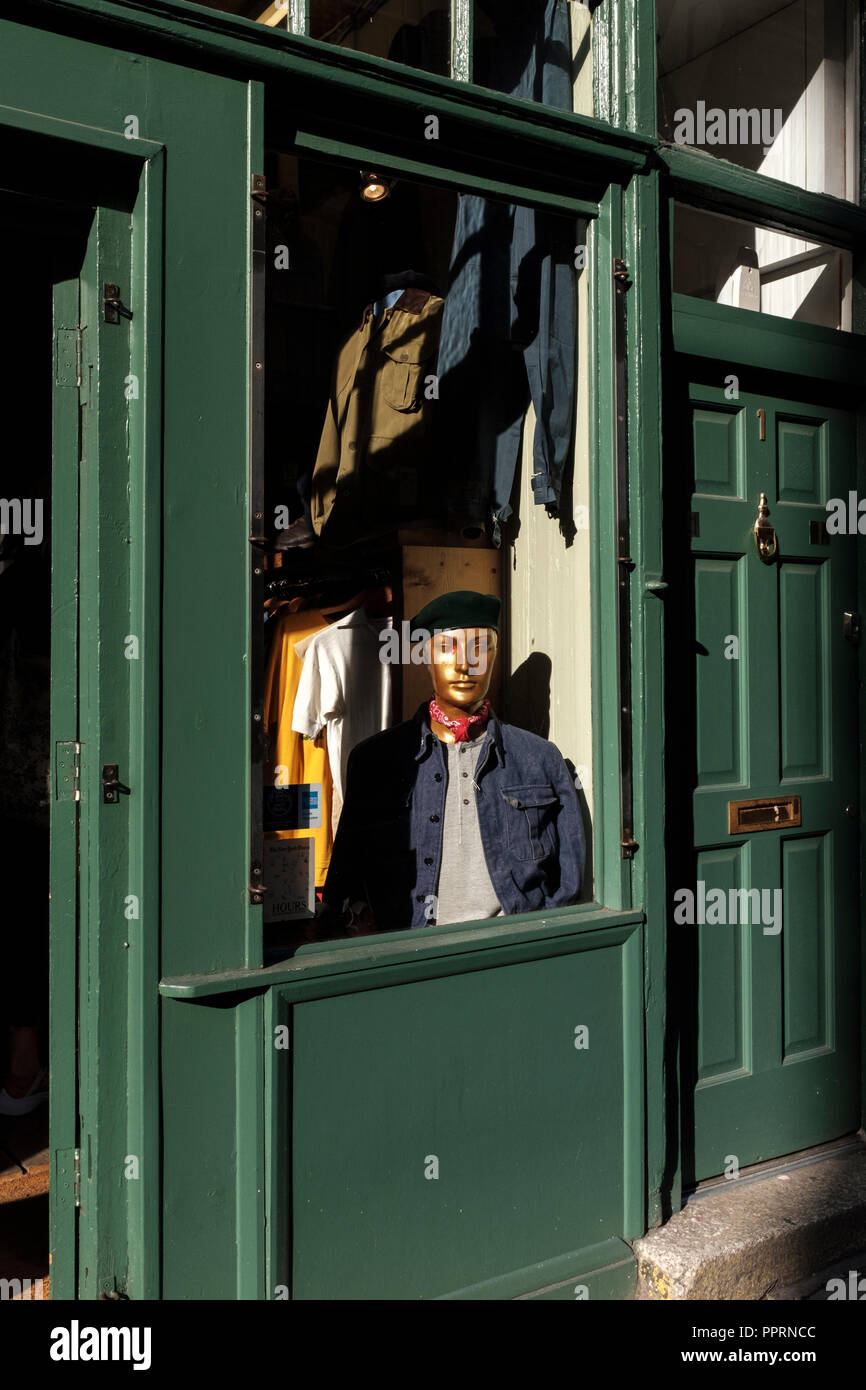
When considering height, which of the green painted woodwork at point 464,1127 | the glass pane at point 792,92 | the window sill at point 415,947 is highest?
the glass pane at point 792,92

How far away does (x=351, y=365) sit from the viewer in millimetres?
3688

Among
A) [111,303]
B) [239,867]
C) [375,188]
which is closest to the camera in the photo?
[111,303]

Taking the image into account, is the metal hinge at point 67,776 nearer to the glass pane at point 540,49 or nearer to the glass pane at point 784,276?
the glass pane at point 540,49

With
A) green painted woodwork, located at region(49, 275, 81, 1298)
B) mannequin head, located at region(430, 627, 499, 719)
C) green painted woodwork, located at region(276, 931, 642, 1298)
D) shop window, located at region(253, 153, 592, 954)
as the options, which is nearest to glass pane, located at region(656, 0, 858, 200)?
shop window, located at region(253, 153, 592, 954)

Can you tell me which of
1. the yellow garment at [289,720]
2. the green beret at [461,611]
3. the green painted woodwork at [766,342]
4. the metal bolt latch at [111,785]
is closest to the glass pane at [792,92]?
the green painted woodwork at [766,342]

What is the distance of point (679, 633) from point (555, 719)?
496 millimetres

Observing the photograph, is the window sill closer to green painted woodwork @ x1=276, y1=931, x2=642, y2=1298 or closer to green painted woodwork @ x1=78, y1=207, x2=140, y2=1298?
green painted woodwork @ x1=276, y1=931, x2=642, y2=1298

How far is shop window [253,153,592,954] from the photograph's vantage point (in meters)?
3.26

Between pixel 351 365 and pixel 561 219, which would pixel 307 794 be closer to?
pixel 351 365

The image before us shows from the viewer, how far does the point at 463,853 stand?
3238mm

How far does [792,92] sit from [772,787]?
8.72 feet

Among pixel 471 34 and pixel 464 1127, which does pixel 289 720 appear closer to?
pixel 464 1127

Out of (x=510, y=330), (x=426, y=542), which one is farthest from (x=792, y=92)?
(x=426, y=542)

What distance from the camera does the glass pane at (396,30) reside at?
2979 millimetres
